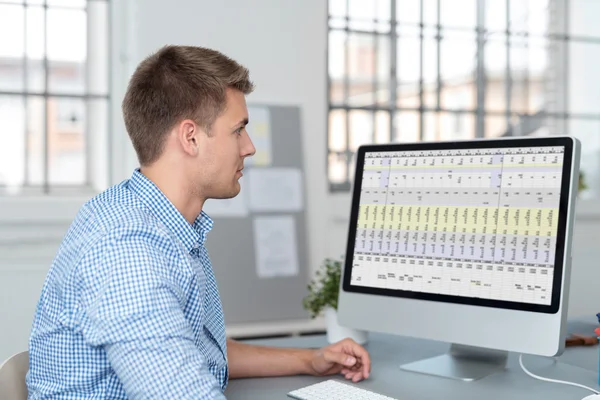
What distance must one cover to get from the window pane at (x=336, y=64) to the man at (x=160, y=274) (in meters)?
3.06

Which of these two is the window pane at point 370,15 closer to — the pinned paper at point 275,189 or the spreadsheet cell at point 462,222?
the pinned paper at point 275,189

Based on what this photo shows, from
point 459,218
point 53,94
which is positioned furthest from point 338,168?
point 459,218

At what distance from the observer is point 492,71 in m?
4.93

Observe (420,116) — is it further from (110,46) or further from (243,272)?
(110,46)

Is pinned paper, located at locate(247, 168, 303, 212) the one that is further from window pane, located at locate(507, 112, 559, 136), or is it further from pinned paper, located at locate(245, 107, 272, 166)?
window pane, located at locate(507, 112, 559, 136)

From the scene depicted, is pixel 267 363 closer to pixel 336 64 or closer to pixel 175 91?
pixel 175 91

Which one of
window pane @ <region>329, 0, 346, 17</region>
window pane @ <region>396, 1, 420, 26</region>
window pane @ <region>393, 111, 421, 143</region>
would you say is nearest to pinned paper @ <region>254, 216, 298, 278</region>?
window pane @ <region>393, 111, 421, 143</region>

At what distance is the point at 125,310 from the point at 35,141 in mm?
3091

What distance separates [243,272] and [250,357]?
2218 mm

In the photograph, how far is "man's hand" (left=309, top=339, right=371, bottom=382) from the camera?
1.53 metres

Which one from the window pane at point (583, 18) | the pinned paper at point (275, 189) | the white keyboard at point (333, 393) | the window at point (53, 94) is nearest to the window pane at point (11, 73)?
the window at point (53, 94)

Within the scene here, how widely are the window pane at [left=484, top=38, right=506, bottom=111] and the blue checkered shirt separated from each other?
3.96 meters

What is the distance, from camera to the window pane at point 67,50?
387 centimetres

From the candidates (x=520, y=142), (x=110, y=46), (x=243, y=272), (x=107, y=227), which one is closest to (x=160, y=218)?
(x=107, y=227)
